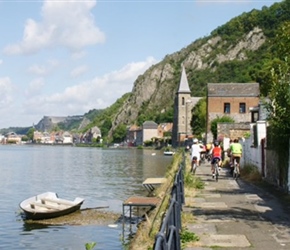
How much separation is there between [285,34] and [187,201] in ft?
19.2

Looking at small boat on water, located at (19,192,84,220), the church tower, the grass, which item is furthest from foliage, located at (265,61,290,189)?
the church tower

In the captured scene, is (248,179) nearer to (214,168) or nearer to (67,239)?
(214,168)

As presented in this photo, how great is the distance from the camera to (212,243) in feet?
33.6

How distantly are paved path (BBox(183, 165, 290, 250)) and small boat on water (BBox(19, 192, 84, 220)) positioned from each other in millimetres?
6332

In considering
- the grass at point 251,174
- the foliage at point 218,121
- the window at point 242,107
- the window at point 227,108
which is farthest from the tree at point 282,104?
the window at point 242,107

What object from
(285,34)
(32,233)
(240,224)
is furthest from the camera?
(32,233)

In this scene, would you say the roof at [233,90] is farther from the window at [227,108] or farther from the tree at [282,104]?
the tree at [282,104]

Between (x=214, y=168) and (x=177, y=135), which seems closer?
(x=214, y=168)

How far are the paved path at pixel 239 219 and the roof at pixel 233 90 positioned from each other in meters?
59.4

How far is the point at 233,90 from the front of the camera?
7944cm

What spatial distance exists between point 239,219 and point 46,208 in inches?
470

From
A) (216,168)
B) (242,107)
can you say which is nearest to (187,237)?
(216,168)

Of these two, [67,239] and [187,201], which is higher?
[187,201]

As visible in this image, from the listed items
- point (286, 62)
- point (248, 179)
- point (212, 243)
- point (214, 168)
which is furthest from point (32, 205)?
point (212, 243)
